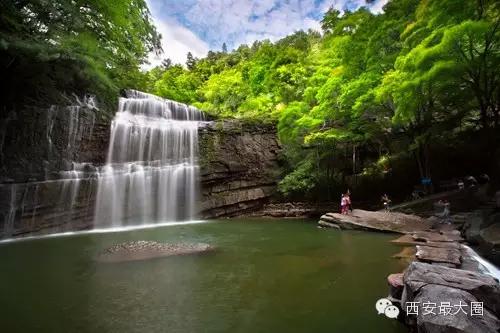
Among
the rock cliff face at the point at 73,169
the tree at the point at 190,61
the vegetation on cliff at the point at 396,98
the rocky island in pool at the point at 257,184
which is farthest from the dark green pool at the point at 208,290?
the tree at the point at 190,61

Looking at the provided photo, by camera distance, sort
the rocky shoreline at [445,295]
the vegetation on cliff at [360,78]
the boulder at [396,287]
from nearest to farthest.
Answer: the rocky shoreline at [445,295]
the boulder at [396,287]
the vegetation on cliff at [360,78]

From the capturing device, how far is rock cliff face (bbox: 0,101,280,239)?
50.1ft

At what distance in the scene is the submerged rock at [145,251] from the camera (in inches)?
356

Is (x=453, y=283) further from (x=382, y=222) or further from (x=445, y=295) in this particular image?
(x=382, y=222)

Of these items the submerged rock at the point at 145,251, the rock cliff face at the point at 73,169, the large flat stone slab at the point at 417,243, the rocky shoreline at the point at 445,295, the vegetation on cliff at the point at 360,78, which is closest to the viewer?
the rocky shoreline at the point at 445,295

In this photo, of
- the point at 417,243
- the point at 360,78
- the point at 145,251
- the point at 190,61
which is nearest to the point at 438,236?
the point at 417,243

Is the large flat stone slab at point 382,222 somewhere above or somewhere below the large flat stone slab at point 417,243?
above

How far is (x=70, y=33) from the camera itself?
45.1ft

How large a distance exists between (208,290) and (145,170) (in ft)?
47.1

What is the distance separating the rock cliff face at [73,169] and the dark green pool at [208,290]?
5.56 meters

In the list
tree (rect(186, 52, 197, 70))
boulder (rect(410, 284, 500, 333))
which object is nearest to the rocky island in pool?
boulder (rect(410, 284, 500, 333))

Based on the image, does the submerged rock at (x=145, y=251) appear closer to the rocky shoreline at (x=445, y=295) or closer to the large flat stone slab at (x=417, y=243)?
the large flat stone slab at (x=417, y=243)

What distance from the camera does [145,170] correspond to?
19312 millimetres

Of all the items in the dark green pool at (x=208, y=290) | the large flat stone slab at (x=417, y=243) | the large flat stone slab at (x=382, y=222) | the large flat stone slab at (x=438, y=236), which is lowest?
the dark green pool at (x=208, y=290)
